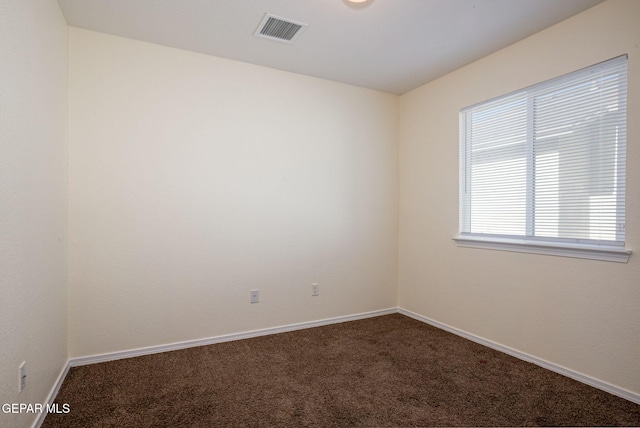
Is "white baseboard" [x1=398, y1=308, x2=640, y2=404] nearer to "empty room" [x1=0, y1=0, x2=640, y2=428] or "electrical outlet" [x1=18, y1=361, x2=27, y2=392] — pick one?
"empty room" [x1=0, y1=0, x2=640, y2=428]

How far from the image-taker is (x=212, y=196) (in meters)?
3.12

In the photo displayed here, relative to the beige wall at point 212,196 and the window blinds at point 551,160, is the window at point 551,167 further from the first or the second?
the beige wall at point 212,196

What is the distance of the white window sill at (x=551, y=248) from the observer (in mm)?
2235

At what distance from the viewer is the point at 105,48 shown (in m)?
2.70

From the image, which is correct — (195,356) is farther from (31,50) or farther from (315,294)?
(31,50)

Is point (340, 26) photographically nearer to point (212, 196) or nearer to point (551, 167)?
point (212, 196)

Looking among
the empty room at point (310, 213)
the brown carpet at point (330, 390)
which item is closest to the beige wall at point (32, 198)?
the empty room at point (310, 213)

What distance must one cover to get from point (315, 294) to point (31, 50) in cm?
297

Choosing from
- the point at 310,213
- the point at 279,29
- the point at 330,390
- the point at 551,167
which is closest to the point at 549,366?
the point at 551,167

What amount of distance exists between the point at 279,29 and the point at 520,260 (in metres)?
2.76

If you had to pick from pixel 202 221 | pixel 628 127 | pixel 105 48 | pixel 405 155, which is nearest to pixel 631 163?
pixel 628 127

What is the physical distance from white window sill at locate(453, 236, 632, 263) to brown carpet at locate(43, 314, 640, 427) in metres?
0.91

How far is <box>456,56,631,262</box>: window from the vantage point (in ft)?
7.55

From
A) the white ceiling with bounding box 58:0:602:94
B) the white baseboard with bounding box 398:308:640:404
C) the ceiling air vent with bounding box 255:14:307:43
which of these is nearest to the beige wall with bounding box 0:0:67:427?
the white ceiling with bounding box 58:0:602:94
